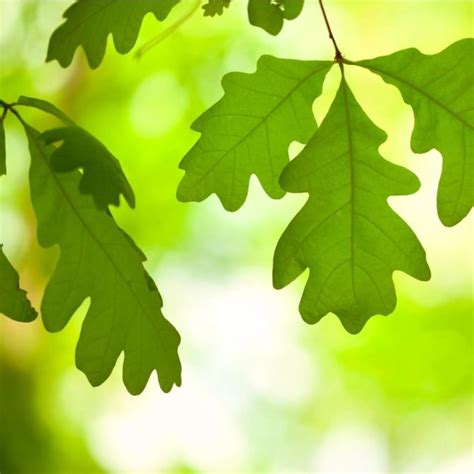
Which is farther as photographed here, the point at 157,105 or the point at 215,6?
the point at 157,105

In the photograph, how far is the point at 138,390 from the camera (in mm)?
1422

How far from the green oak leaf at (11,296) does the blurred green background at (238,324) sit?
505 centimetres

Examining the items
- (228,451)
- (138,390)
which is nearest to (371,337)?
(228,451)

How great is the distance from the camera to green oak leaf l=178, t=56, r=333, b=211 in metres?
1.36

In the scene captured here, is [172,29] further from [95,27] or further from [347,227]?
[347,227]

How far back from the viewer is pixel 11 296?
135cm

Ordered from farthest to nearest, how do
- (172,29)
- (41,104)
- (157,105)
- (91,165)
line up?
(157,105) < (172,29) < (41,104) < (91,165)

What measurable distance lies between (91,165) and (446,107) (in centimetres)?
56

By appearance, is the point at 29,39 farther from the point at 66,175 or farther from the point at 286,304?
the point at 66,175

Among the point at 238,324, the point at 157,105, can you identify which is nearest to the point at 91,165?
the point at 157,105

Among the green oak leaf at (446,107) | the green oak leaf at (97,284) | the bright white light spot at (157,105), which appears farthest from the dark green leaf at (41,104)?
the bright white light spot at (157,105)

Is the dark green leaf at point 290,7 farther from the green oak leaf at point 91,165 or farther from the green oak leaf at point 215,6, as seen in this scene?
the green oak leaf at point 91,165

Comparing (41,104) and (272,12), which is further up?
(272,12)

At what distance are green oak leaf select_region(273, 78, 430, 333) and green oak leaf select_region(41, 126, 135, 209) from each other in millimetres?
287
